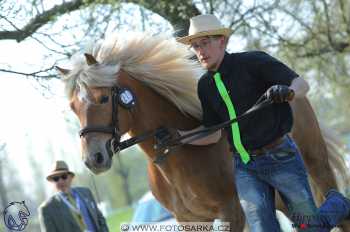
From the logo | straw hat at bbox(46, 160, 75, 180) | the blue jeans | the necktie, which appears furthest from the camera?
straw hat at bbox(46, 160, 75, 180)

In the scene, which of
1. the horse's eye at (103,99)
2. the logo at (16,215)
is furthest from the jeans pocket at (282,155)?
the logo at (16,215)

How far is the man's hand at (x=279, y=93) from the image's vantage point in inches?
191

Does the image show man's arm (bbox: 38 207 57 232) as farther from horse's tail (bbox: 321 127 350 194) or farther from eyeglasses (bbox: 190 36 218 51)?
eyeglasses (bbox: 190 36 218 51)

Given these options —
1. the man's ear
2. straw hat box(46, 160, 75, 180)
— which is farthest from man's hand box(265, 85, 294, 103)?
straw hat box(46, 160, 75, 180)

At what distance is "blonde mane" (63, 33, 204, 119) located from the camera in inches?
234

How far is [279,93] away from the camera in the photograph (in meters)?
4.86

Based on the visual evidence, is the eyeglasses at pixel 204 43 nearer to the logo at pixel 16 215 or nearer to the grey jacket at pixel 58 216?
the logo at pixel 16 215

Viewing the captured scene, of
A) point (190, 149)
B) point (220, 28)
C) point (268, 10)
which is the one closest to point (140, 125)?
point (190, 149)

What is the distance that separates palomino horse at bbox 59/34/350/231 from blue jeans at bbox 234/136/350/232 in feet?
2.86

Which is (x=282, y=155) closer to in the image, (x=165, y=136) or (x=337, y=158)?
(x=165, y=136)

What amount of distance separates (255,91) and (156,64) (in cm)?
118

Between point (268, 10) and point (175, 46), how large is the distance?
5292mm

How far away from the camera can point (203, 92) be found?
18.5 ft

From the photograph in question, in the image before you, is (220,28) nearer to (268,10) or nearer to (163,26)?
(163,26)
